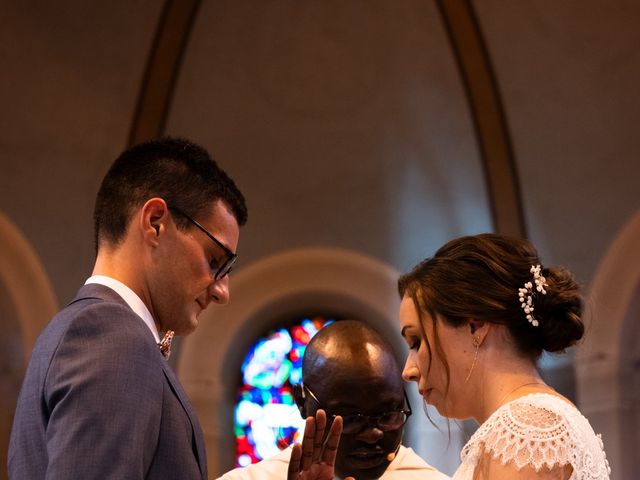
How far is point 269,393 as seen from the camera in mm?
9125

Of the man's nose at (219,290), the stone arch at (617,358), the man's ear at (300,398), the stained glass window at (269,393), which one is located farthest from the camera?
the stained glass window at (269,393)

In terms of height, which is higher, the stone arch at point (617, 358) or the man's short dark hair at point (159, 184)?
the man's short dark hair at point (159, 184)

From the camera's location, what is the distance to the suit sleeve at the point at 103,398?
2395 millimetres

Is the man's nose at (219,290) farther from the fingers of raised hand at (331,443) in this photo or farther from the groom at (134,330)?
the fingers of raised hand at (331,443)

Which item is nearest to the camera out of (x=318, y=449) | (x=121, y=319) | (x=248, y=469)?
(x=121, y=319)

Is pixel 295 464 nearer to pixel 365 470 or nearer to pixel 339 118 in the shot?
pixel 365 470

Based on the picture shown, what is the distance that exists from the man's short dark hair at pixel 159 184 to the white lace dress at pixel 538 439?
3.40 feet

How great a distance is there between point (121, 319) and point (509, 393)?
1.13 meters

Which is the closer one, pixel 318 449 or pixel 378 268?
pixel 318 449

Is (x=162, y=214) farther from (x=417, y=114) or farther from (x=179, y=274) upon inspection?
(x=417, y=114)

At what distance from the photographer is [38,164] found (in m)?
8.73

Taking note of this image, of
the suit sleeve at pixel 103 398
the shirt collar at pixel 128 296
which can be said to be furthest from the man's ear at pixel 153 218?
the suit sleeve at pixel 103 398

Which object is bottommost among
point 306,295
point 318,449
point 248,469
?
point 306,295

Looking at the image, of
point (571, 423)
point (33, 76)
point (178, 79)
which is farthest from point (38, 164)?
point (571, 423)
